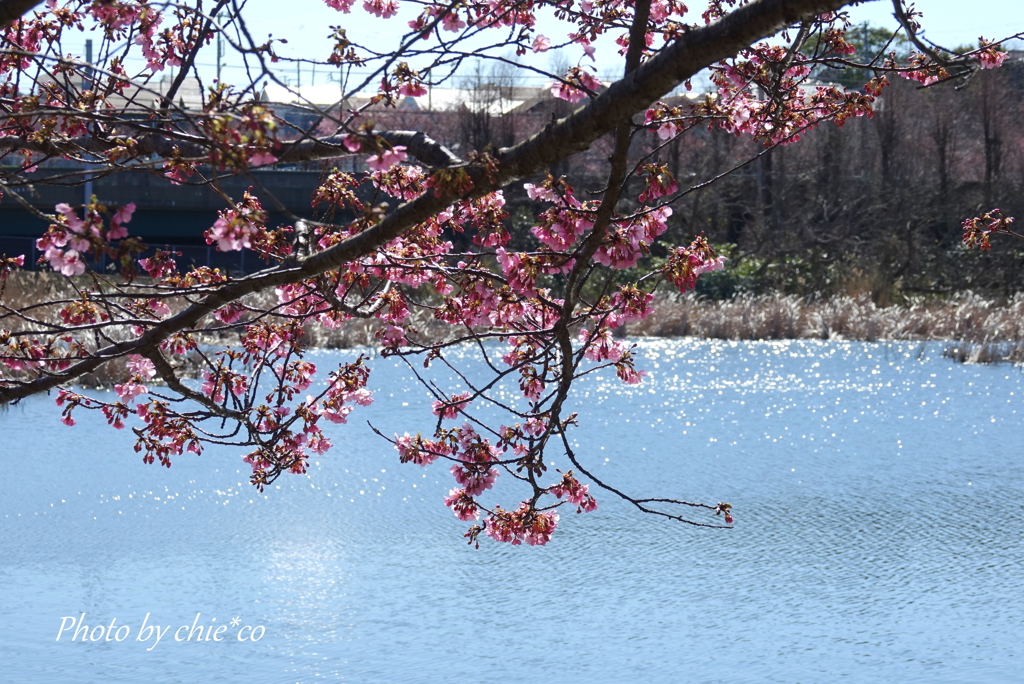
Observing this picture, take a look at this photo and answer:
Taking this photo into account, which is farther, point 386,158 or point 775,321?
point 775,321

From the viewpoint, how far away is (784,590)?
604 cm

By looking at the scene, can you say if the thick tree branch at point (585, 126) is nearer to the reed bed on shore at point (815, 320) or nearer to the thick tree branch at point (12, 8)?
the thick tree branch at point (12, 8)

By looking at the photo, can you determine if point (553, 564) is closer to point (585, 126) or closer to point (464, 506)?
point (464, 506)

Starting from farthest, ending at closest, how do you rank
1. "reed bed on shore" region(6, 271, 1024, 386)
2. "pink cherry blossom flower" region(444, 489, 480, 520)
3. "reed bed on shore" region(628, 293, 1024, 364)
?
1. "reed bed on shore" region(628, 293, 1024, 364)
2. "reed bed on shore" region(6, 271, 1024, 386)
3. "pink cherry blossom flower" region(444, 489, 480, 520)

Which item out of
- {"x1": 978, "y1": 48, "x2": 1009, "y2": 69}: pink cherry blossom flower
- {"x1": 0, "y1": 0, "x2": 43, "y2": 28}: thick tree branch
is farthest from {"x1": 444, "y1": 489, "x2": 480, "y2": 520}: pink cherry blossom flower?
{"x1": 978, "y1": 48, "x2": 1009, "y2": 69}: pink cherry blossom flower

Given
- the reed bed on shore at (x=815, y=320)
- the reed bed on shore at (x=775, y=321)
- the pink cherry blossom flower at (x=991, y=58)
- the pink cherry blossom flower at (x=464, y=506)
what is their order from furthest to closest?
the reed bed on shore at (x=815, y=320) → the reed bed on shore at (x=775, y=321) → the pink cherry blossom flower at (x=464, y=506) → the pink cherry blossom flower at (x=991, y=58)

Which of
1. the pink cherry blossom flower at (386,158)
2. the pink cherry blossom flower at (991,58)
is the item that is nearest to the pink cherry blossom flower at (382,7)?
the pink cherry blossom flower at (386,158)

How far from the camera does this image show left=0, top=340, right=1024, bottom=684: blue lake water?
5152 mm

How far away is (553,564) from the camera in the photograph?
655 cm

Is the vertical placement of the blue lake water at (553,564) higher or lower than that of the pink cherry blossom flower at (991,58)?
lower

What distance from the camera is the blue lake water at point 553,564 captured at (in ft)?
16.9

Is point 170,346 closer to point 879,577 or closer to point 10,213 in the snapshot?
point 879,577

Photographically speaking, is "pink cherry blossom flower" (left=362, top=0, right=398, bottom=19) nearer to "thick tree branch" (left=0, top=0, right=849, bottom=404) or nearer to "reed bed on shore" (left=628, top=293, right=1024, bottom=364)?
"thick tree branch" (left=0, top=0, right=849, bottom=404)

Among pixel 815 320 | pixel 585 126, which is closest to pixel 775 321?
pixel 815 320
